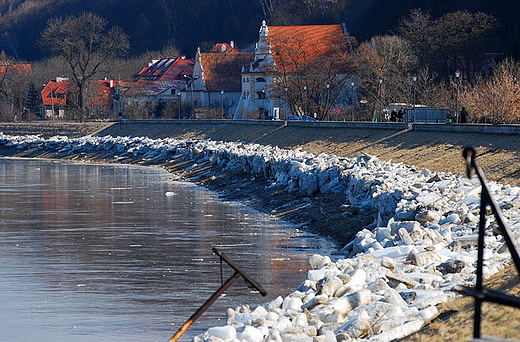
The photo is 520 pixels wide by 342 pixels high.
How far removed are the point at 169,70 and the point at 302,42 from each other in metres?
32.8

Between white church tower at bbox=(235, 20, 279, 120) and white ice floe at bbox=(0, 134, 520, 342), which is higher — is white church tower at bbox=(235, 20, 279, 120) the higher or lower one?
the higher one

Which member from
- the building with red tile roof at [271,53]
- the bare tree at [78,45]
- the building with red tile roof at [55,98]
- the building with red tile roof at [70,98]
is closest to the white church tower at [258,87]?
the building with red tile roof at [271,53]

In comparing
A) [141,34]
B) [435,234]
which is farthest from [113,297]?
[141,34]

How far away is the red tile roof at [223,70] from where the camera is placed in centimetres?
8678

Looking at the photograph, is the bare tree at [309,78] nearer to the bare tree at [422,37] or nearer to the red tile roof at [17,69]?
the bare tree at [422,37]

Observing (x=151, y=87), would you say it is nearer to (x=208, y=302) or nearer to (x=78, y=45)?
(x=78, y=45)

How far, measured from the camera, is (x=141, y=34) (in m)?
156

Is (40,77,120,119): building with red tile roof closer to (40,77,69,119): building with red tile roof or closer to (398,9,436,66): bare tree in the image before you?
(40,77,69,119): building with red tile roof

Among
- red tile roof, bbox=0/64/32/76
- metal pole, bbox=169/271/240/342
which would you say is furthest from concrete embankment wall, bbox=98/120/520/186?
red tile roof, bbox=0/64/32/76

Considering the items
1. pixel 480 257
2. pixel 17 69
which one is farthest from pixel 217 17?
pixel 480 257

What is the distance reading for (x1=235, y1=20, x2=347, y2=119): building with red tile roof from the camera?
73.1 m

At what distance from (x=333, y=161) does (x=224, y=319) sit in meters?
18.7

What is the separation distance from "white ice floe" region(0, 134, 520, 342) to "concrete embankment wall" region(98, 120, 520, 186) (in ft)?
10.5

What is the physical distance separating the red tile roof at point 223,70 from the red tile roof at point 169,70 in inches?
447
